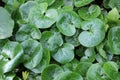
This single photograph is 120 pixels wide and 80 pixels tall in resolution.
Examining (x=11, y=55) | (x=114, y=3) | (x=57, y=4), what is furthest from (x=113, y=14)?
(x=11, y=55)

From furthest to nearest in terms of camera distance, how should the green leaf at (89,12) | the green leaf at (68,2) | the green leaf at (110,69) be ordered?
the green leaf at (68,2) → the green leaf at (89,12) → the green leaf at (110,69)

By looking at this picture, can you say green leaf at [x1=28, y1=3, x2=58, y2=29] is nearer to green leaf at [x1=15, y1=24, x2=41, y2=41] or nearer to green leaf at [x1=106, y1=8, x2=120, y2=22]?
green leaf at [x1=15, y1=24, x2=41, y2=41]

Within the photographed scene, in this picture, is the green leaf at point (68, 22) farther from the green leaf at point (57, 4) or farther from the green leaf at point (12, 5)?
the green leaf at point (12, 5)

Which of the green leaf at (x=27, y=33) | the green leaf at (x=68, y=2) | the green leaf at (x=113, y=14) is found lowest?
the green leaf at (x=27, y=33)

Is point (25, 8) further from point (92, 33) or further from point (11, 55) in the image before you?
point (92, 33)

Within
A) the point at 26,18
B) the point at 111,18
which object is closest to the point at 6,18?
the point at 26,18

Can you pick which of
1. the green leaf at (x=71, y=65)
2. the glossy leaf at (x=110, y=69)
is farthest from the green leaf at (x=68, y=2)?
the glossy leaf at (x=110, y=69)
